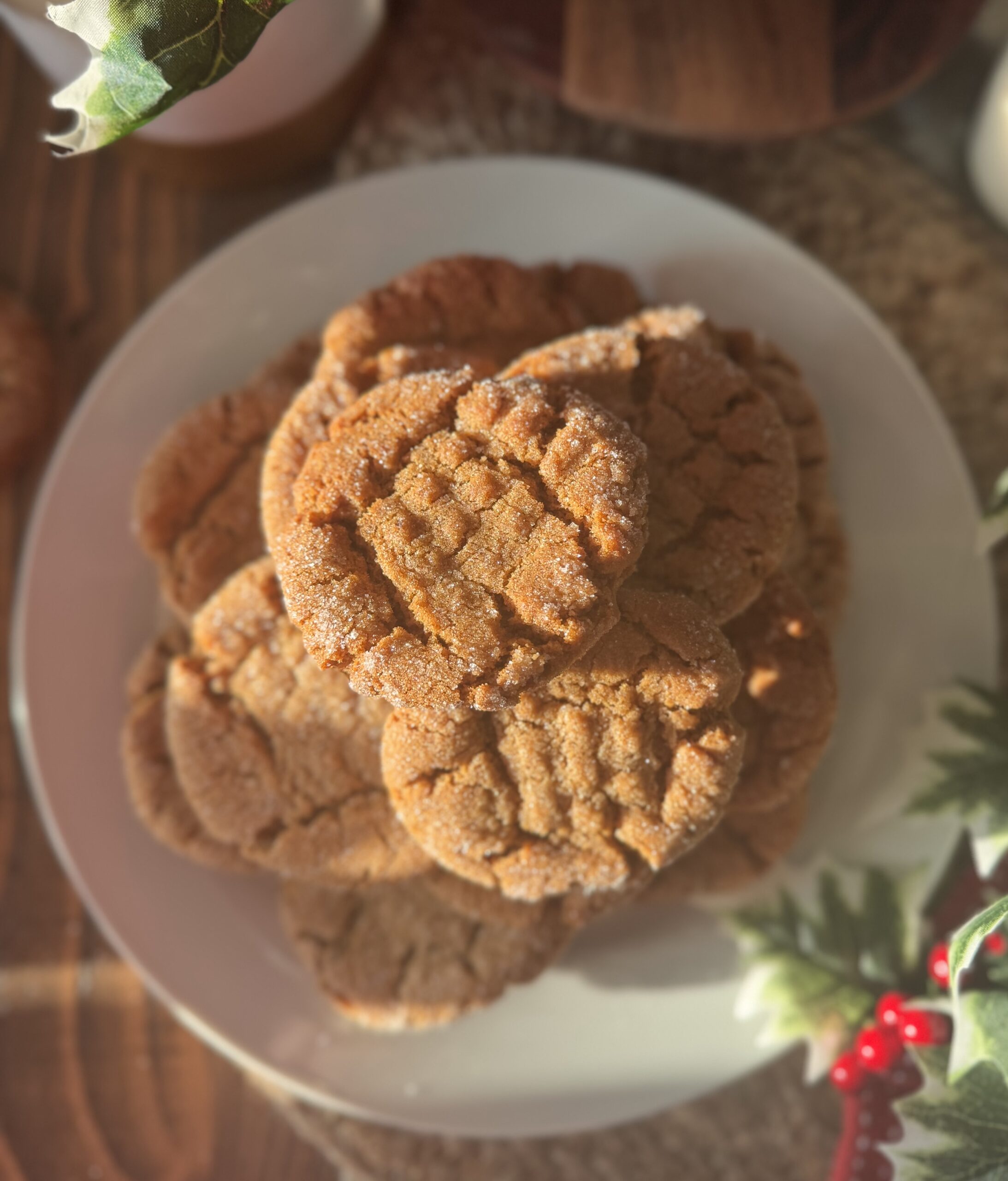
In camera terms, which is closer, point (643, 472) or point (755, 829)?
point (643, 472)

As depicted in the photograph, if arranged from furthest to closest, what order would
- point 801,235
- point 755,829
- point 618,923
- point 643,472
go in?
point 801,235, point 618,923, point 755,829, point 643,472

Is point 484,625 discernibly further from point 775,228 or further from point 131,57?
point 775,228

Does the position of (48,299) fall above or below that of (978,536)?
below

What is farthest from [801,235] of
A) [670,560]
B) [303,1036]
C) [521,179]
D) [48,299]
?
[303,1036]

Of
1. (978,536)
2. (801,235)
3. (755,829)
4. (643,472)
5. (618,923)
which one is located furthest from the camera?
(801,235)

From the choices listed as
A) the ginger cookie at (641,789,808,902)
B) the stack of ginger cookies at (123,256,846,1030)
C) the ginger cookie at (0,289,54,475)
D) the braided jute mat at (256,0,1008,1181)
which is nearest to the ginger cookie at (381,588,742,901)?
the stack of ginger cookies at (123,256,846,1030)

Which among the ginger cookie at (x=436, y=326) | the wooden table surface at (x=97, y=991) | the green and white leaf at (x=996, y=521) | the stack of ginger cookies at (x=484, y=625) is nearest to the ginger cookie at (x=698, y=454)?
the stack of ginger cookies at (x=484, y=625)

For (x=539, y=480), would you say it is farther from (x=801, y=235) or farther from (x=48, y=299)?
(x=48, y=299)

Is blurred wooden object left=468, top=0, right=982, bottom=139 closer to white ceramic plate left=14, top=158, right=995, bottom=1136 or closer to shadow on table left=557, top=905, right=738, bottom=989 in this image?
white ceramic plate left=14, top=158, right=995, bottom=1136
